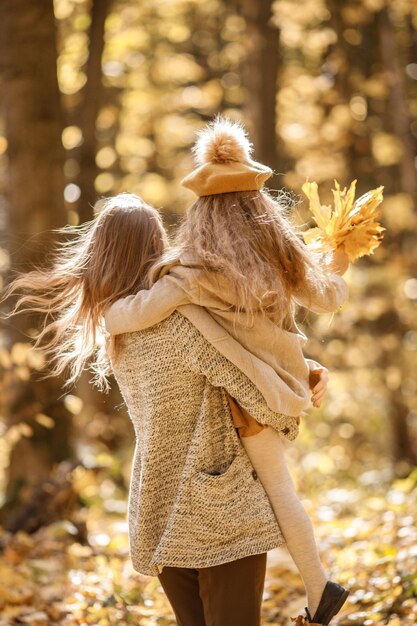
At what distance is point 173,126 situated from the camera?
15039 mm

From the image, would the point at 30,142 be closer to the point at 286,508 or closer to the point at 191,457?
the point at 191,457

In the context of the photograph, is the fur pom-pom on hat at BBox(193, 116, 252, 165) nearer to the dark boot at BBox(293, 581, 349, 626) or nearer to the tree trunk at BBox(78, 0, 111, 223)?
the dark boot at BBox(293, 581, 349, 626)

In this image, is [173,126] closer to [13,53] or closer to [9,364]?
[13,53]

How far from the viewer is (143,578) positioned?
5980 mm

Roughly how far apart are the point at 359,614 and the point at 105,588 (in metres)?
1.81

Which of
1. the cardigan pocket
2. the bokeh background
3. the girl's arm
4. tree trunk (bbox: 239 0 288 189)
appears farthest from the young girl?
tree trunk (bbox: 239 0 288 189)

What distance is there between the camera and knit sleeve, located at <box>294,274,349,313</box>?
3.26 m

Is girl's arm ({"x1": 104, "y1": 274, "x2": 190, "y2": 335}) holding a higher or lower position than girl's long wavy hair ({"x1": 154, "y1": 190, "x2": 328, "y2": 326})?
lower

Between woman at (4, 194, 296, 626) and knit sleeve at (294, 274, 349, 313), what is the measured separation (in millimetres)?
406

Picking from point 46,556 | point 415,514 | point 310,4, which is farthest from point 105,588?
point 310,4

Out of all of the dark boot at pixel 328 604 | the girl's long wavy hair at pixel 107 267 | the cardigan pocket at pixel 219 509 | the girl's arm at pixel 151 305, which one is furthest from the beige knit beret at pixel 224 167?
the dark boot at pixel 328 604

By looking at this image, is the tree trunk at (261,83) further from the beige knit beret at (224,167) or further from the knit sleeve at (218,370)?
the knit sleeve at (218,370)

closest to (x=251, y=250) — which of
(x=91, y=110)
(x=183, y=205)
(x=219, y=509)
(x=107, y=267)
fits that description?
(x=107, y=267)

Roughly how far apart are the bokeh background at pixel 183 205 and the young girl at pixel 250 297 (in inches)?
29.8
